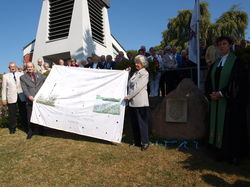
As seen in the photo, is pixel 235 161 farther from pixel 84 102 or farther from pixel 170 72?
pixel 170 72

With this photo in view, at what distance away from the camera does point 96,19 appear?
1778 centimetres

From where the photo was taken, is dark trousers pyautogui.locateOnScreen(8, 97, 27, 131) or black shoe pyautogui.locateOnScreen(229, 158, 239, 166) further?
dark trousers pyautogui.locateOnScreen(8, 97, 27, 131)

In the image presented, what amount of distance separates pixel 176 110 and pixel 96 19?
15538 millimetres

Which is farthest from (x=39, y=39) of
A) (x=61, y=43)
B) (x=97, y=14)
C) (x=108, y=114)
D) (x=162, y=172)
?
(x=162, y=172)

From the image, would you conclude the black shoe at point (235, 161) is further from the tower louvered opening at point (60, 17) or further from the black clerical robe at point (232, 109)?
the tower louvered opening at point (60, 17)

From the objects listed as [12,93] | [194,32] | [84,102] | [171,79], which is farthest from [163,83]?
[12,93]

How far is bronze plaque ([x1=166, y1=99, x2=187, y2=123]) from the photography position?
14.3 feet

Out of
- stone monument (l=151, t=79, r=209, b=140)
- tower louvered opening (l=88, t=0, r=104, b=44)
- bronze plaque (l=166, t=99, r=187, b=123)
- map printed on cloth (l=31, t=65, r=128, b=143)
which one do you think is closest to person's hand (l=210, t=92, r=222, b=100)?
stone monument (l=151, t=79, r=209, b=140)

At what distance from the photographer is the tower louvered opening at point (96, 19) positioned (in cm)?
1703

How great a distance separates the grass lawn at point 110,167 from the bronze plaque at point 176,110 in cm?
68

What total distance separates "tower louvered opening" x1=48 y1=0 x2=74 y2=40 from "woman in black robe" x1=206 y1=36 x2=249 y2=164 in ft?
50.5

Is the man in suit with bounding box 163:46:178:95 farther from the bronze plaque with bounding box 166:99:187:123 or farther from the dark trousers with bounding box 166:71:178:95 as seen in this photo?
the bronze plaque with bounding box 166:99:187:123

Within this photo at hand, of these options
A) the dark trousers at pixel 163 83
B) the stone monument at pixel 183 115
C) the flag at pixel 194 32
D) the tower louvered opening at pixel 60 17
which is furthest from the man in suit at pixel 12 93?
the tower louvered opening at pixel 60 17

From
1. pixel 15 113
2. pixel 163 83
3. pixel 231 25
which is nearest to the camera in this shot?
pixel 15 113
